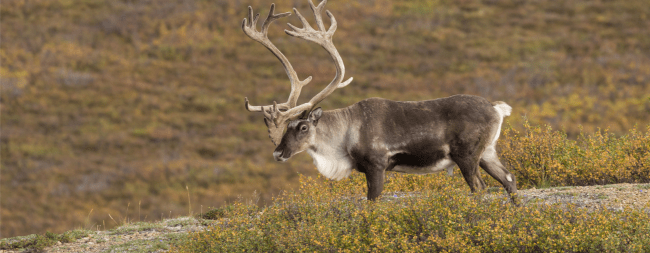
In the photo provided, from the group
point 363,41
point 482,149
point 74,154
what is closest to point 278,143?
point 482,149

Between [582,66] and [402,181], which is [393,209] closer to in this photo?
[402,181]

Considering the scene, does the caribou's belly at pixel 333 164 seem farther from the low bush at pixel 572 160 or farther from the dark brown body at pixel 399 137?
the low bush at pixel 572 160

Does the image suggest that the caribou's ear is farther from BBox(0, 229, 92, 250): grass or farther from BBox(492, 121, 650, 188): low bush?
BBox(492, 121, 650, 188): low bush

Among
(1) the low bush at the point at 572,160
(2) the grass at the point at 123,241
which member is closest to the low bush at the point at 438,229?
(2) the grass at the point at 123,241

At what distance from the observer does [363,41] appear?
44.9 m

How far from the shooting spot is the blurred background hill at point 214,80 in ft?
101

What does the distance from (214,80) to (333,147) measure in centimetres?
3456

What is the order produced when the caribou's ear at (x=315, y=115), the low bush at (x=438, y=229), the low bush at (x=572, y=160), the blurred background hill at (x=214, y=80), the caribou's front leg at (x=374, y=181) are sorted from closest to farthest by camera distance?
the low bush at (x=438, y=229)
the caribou's front leg at (x=374, y=181)
the caribou's ear at (x=315, y=115)
the low bush at (x=572, y=160)
the blurred background hill at (x=214, y=80)

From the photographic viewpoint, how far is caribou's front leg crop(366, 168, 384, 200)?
8117 millimetres

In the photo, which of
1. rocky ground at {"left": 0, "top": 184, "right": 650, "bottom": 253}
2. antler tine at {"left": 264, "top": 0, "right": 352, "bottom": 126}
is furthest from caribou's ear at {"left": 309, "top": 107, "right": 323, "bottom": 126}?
rocky ground at {"left": 0, "top": 184, "right": 650, "bottom": 253}

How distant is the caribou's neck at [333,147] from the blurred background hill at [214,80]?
697 inches

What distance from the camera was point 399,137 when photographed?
8180 mm

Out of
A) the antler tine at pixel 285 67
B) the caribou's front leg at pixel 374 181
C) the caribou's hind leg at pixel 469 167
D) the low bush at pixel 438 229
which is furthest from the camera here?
the antler tine at pixel 285 67

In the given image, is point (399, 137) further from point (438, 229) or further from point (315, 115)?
point (438, 229)
